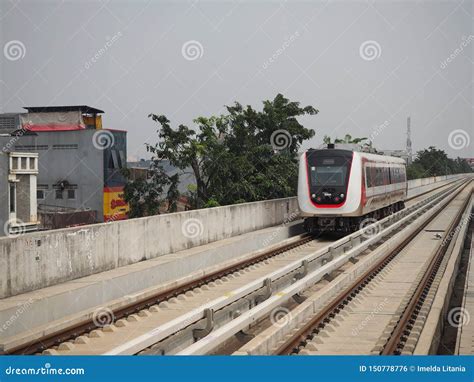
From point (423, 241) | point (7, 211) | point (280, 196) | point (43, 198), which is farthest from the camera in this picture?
point (43, 198)

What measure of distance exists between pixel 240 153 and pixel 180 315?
19.7 metres

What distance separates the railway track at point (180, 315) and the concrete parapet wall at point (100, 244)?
5.25 ft

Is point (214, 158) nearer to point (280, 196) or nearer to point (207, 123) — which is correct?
point (207, 123)

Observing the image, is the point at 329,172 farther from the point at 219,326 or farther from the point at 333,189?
the point at 219,326

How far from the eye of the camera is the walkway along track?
9125 mm

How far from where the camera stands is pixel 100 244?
13.6 m

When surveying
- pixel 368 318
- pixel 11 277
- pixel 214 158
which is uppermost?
pixel 214 158

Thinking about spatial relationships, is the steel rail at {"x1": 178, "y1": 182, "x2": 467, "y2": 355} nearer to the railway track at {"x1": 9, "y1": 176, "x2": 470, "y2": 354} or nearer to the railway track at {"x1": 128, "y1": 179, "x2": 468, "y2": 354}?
the railway track at {"x1": 128, "y1": 179, "x2": 468, "y2": 354}

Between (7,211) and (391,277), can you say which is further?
(7,211)

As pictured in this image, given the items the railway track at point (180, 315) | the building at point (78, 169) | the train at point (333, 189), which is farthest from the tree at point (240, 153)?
the building at point (78, 169)

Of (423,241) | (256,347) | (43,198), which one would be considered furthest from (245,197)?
(43,198)

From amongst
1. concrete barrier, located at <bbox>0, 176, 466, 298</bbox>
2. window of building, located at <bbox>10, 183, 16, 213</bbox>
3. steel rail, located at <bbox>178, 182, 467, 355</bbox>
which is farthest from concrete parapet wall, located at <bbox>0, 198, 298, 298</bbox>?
window of building, located at <bbox>10, 183, 16, 213</bbox>

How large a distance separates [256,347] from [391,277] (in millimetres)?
8017

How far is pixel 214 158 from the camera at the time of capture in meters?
27.3
